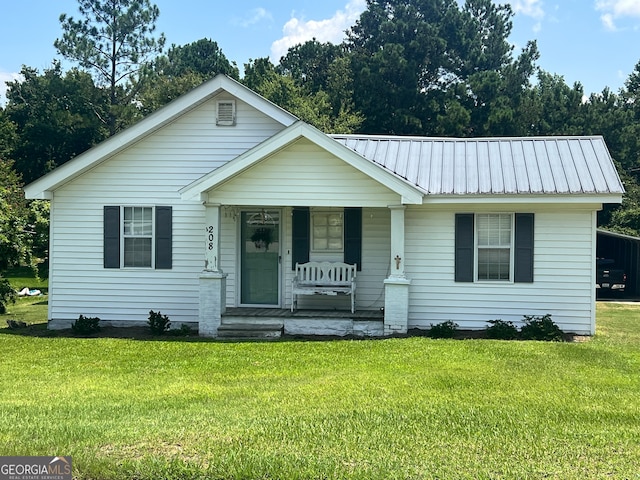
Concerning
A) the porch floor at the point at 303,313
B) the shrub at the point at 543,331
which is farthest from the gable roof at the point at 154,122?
the shrub at the point at 543,331

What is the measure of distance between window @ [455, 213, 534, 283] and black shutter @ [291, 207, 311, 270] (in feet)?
10.1

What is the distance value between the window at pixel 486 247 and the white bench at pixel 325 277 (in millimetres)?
2147

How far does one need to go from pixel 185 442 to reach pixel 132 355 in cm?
505

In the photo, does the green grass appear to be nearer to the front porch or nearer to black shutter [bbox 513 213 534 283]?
the front porch

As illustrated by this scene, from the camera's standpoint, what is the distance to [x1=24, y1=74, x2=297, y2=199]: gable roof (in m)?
12.6

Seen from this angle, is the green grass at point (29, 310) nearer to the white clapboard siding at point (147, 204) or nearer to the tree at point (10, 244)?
the tree at point (10, 244)

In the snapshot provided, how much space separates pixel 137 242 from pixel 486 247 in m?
7.26

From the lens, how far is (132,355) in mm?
9734

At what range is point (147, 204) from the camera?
507 inches

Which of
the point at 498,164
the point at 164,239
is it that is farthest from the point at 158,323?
the point at 498,164

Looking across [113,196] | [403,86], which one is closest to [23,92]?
[403,86]

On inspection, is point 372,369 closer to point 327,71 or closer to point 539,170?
point 539,170

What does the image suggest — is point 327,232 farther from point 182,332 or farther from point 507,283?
point 507,283

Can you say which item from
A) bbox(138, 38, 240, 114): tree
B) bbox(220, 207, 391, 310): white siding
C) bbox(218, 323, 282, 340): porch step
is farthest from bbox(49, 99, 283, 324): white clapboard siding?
bbox(138, 38, 240, 114): tree
